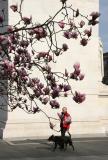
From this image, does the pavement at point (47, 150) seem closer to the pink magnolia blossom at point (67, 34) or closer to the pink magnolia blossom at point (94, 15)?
the pink magnolia blossom at point (67, 34)

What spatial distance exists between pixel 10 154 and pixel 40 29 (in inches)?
469

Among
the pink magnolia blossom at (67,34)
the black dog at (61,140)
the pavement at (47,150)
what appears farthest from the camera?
the black dog at (61,140)

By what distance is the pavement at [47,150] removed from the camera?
664 inches

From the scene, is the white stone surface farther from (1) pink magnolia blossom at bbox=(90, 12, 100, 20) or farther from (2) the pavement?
(1) pink magnolia blossom at bbox=(90, 12, 100, 20)

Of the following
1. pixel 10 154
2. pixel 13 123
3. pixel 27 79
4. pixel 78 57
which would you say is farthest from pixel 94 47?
pixel 27 79

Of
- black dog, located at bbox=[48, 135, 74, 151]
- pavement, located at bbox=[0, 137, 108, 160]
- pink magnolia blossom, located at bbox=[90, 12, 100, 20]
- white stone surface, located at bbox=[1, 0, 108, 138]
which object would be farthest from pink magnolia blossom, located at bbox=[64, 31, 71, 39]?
white stone surface, located at bbox=[1, 0, 108, 138]

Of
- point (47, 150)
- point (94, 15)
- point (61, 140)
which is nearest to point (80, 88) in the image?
point (47, 150)

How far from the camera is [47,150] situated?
1873 cm

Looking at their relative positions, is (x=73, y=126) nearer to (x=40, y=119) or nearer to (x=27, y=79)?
(x=40, y=119)

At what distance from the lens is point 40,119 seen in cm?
2316

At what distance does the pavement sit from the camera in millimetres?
16875

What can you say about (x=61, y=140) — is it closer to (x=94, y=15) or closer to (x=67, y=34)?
(x=67, y=34)

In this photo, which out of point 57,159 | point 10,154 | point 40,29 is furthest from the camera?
point 10,154

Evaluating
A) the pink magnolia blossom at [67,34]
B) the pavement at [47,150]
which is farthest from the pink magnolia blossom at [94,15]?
the pavement at [47,150]
